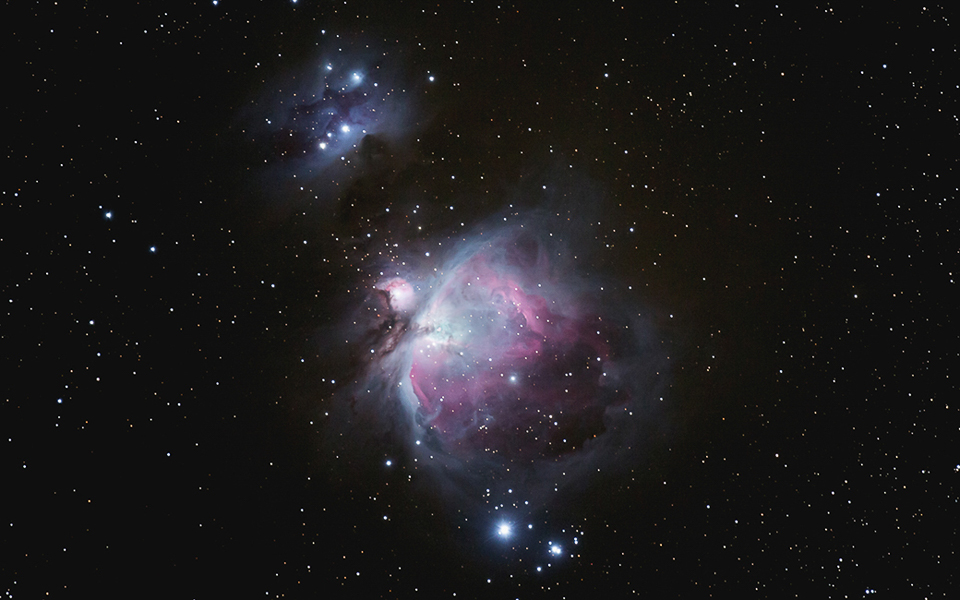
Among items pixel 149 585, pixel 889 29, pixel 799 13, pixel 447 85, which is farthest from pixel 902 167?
pixel 149 585

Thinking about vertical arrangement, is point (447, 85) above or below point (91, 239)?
above

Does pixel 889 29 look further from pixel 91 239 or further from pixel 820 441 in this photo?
pixel 91 239

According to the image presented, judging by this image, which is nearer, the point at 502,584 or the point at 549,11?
the point at 549,11

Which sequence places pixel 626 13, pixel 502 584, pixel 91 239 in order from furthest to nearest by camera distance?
pixel 502 584 → pixel 626 13 → pixel 91 239

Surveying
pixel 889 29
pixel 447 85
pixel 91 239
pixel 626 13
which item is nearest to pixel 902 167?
pixel 889 29

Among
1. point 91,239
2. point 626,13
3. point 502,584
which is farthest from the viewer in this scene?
point 502,584

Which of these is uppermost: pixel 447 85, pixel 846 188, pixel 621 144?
pixel 447 85

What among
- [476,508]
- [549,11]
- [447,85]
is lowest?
[476,508]

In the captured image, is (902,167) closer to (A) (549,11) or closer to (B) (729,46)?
(B) (729,46)

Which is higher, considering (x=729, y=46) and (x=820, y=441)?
(x=729, y=46)
